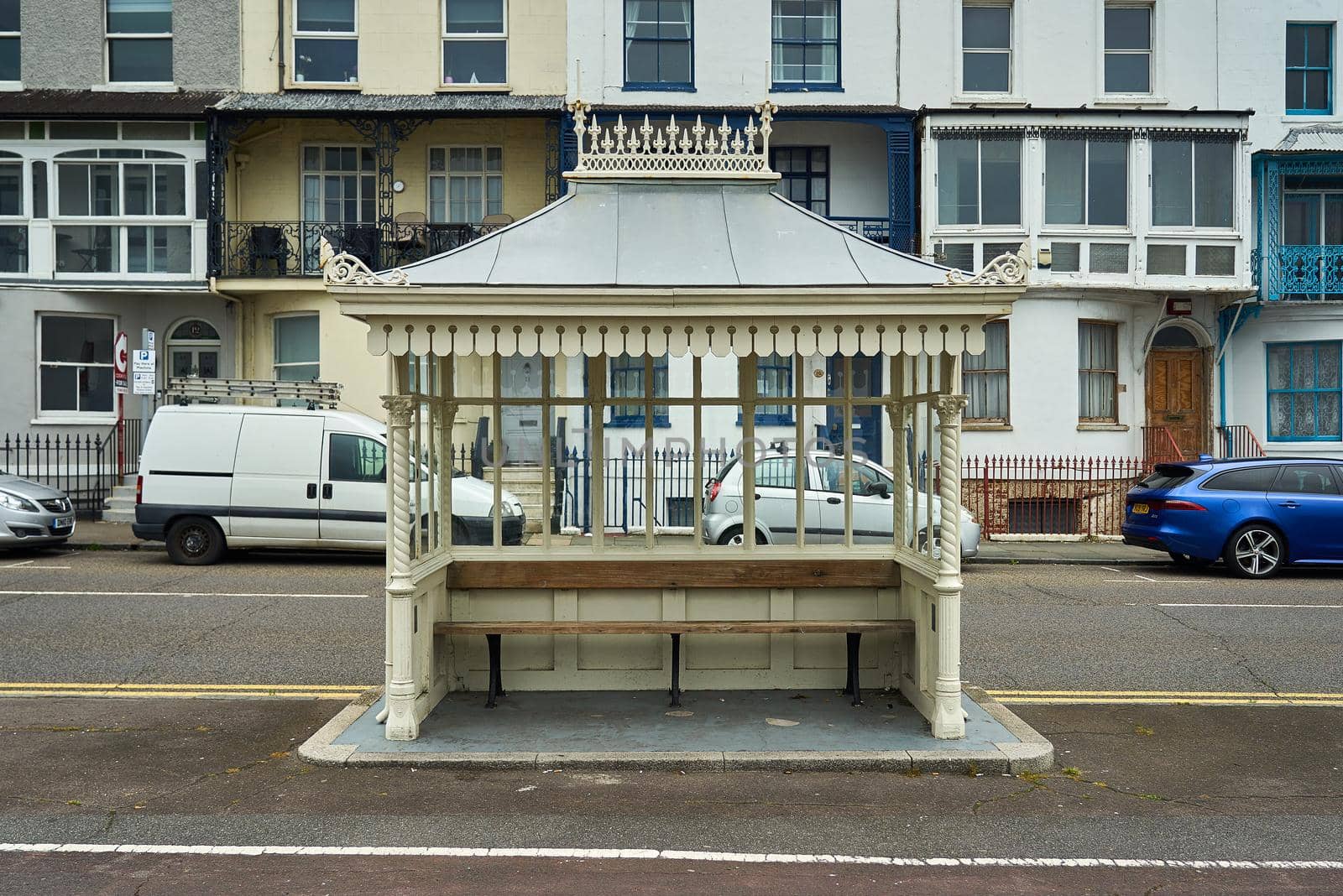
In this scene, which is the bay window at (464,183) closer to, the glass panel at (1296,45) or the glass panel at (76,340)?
the glass panel at (76,340)

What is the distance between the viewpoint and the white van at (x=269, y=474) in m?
16.7

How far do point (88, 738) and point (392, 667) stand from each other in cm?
216

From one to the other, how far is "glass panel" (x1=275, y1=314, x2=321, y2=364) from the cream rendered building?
Answer: 0.10 feet

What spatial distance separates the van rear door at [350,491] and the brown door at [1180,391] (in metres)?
16.4

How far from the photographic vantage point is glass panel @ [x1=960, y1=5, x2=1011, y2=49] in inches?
965

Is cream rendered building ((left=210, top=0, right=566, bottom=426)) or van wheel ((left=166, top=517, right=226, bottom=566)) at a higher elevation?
cream rendered building ((left=210, top=0, right=566, bottom=426))

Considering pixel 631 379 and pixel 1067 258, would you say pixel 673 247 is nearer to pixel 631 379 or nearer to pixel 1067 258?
pixel 631 379

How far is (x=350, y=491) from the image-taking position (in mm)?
16688

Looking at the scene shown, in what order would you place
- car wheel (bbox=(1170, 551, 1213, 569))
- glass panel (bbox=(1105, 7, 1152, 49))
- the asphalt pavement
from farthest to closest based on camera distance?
glass panel (bbox=(1105, 7, 1152, 49)) < car wheel (bbox=(1170, 551, 1213, 569)) < the asphalt pavement

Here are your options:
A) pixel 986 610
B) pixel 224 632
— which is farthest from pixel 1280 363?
pixel 224 632

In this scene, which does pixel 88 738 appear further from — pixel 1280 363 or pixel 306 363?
pixel 1280 363

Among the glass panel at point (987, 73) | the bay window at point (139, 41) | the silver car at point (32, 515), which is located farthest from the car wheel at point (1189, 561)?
the bay window at point (139, 41)

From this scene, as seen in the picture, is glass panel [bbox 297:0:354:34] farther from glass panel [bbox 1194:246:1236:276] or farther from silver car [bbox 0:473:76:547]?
glass panel [bbox 1194:246:1236:276]

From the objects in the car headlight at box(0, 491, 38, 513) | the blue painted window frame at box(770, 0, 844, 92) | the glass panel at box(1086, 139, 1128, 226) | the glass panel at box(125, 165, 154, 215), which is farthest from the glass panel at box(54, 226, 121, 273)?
the glass panel at box(1086, 139, 1128, 226)
